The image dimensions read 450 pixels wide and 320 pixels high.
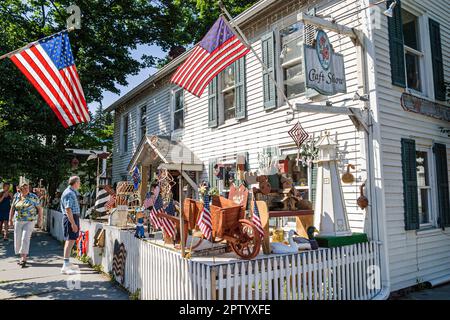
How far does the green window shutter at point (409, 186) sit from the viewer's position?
666 centimetres

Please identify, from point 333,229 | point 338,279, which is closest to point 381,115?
point 333,229

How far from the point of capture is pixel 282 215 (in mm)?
5754

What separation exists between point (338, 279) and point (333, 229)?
0.91 metres

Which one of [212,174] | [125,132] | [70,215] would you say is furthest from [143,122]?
[70,215]

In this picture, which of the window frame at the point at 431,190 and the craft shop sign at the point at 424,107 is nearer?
the craft shop sign at the point at 424,107

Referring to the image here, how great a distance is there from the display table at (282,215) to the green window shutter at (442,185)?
3264 millimetres

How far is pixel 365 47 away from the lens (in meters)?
6.56

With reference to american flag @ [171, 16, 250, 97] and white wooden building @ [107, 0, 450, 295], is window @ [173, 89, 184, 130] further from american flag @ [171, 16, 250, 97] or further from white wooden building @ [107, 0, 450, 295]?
american flag @ [171, 16, 250, 97]

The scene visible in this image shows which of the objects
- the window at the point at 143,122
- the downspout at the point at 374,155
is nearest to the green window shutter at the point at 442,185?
the downspout at the point at 374,155

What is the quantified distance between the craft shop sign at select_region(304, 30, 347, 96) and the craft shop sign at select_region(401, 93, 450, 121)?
1891mm

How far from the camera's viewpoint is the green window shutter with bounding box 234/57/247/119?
9.09 metres

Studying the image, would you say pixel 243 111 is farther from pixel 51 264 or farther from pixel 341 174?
pixel 51 264

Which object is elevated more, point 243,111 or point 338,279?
point 243,111

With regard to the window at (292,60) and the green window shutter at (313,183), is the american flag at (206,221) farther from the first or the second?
the window at (292,60)
